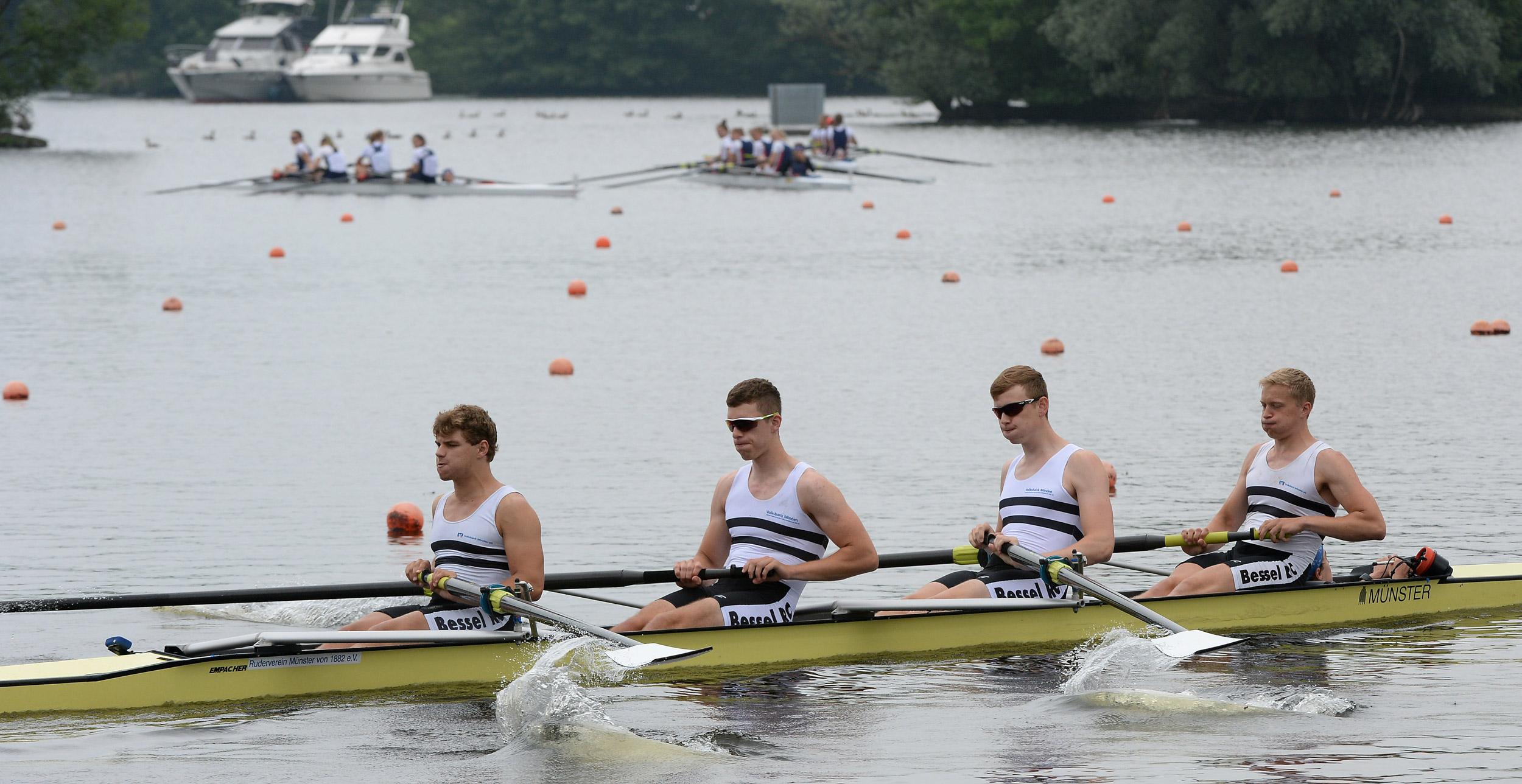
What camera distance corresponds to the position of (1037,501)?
777 centimetres

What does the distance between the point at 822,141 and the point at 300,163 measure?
11.8 m

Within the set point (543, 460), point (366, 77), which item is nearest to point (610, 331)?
point (543, 460)

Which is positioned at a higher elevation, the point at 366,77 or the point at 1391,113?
the point at 366,77

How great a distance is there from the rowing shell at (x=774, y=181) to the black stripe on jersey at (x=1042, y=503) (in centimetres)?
2787

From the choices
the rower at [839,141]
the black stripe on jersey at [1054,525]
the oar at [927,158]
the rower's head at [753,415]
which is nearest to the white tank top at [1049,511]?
the black stripe on jersey at [1054,525]

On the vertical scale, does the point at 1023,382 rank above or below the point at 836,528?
above

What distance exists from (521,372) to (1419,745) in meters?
11.1

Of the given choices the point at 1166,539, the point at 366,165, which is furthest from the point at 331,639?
the point at 366,165

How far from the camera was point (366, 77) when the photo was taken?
104m

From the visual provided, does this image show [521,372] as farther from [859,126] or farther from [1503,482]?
[859,126]

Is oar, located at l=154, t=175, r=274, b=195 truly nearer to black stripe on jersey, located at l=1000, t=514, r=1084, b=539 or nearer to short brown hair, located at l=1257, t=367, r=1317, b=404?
black stripe on jersey, located at l=1000, t=514, r=1084, b=539

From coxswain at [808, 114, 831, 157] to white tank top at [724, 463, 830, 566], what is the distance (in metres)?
34.3

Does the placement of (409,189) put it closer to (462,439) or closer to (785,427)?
(785,427)

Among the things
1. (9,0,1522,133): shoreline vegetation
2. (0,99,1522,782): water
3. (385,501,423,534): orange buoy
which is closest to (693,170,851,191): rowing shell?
(0,99,1522,782): water
